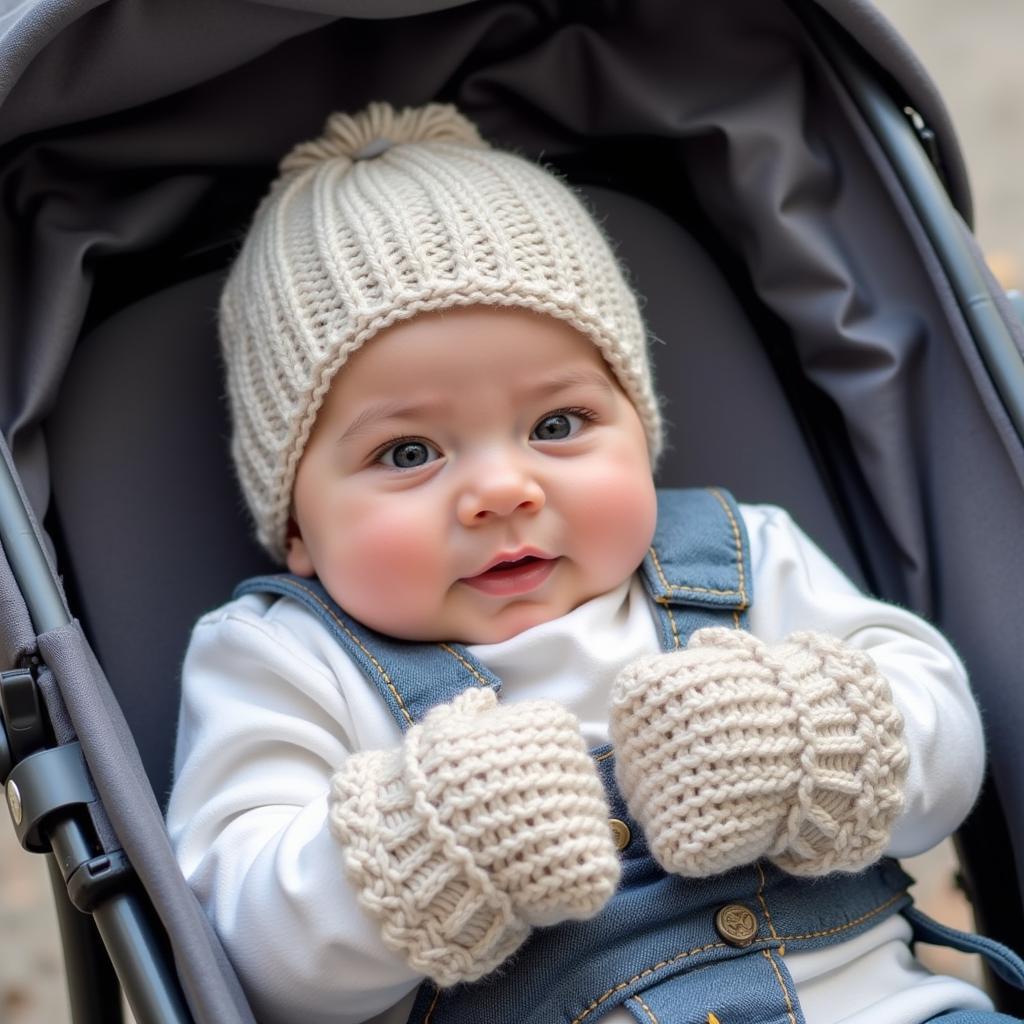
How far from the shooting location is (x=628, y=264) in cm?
153

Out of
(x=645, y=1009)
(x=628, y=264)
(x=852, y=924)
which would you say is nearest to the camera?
(x=645, y=1009)

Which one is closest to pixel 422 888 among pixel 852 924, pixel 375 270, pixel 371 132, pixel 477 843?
pixel 477 843

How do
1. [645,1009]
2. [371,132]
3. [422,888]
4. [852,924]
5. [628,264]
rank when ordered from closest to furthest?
[422,888], [645,1009], [852,924], [371,132], [628,264]

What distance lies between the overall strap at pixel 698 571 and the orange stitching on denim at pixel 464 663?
0.18 meters

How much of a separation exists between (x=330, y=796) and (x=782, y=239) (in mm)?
771

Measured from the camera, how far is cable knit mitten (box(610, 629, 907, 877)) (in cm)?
98

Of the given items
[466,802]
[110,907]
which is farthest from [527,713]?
[110,907]

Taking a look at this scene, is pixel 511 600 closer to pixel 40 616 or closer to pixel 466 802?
pixel 466 802

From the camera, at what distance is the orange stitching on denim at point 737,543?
123 cm

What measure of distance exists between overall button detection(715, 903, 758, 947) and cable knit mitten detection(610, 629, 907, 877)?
6 cm

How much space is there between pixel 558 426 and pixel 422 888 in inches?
18.1

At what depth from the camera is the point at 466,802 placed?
914 millimetres

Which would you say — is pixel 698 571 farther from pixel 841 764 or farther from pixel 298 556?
pixel 298 556

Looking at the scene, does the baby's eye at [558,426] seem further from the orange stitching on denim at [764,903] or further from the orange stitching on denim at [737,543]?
the orange stitching on denim at [764,903]
